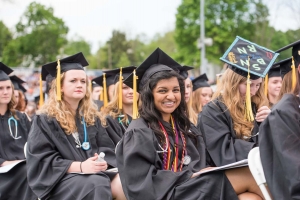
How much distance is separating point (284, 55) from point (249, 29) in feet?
19.9

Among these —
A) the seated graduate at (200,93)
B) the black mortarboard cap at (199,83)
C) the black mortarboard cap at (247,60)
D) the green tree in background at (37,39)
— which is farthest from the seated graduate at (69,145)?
the green tree in background at (37,39)

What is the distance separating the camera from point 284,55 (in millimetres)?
26516

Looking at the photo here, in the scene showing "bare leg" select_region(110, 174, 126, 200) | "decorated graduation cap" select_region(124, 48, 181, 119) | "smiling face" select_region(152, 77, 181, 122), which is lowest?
"bare leg" select_region(110, 174, 126, 200)

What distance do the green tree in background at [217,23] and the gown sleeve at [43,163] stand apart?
1095 inches

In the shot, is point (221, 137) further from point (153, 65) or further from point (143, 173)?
point (143, 173)

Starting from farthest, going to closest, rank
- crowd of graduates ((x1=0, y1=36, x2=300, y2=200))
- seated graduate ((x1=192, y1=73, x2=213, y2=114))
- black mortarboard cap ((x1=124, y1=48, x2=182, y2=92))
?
1. seated graduate ((x1=192, y1=73, x2=213, y2=114))
2. black mortarboard cap ((x1=124, y1=48, x2=182, y2=92))
3. crowd of graduates ((x1=0, y1=36, x2=300, y2=200))

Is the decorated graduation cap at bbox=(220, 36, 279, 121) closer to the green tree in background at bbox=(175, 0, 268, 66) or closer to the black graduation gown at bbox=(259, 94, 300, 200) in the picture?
the black graduation gown at bbox=(259, 94, 300, 200)

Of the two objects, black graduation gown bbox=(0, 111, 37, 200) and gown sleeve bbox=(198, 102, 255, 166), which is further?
black graduation gown bbox=(0, 111, 37, 200)

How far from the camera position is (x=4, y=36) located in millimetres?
51094

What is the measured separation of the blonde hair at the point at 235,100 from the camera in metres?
4.09

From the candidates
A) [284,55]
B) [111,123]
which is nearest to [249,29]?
[284,55]

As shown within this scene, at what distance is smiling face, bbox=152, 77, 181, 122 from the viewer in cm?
352

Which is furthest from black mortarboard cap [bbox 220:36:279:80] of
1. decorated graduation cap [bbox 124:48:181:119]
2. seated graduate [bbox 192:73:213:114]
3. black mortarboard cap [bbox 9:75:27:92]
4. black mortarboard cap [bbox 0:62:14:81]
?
black mortarboard cap [bbox 9:75:27:92]

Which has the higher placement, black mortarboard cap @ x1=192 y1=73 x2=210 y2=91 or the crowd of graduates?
black mortarboard cap @ x1=192 y1=73 x2=210 y2=91
